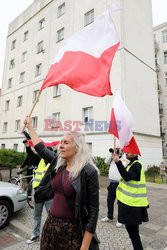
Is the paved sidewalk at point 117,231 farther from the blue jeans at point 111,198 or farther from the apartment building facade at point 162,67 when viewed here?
the apartment building facade at point 162,67

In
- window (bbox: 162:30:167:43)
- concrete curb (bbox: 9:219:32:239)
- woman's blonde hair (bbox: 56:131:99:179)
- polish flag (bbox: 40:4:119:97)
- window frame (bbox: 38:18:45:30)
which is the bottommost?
concrete curb (bbox: 9:219:32:239)

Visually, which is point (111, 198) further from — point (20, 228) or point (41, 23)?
point (41, 23)

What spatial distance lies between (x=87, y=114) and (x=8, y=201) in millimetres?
11504

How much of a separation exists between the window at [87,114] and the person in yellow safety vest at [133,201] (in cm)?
1200

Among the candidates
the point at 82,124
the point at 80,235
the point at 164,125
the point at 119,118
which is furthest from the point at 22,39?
the point at 80,235

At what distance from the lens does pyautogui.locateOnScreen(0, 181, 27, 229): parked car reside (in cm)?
421

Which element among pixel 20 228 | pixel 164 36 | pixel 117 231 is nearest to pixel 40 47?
pixel 164 36

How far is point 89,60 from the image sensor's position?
2.90 m

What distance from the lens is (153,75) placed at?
17.8 m

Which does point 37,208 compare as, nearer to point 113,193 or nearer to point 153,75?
point 113,193

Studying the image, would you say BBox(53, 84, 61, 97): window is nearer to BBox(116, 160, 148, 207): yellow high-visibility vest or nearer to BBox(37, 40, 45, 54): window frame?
BBox(37, 40, 45, 54): window frame

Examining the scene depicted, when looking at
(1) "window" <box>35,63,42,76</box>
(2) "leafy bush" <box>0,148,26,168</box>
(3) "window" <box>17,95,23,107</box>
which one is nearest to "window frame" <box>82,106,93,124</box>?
(2) "leafy bush" <box>0,148,26,168</box>

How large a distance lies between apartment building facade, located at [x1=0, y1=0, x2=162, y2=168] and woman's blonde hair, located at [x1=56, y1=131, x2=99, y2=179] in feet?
37.7

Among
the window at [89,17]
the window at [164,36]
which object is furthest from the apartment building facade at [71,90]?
the window at [164,36]
